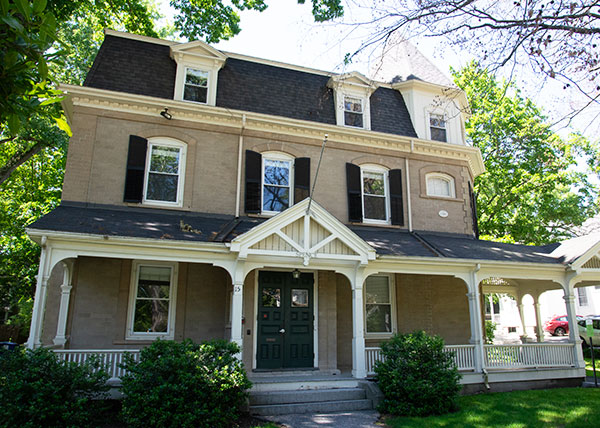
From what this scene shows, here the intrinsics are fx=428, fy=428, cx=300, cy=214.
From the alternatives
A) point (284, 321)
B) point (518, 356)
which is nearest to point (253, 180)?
point (284, 321)

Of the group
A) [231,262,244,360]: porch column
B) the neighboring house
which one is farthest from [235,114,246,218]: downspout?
[231,262,244,360]: porch column

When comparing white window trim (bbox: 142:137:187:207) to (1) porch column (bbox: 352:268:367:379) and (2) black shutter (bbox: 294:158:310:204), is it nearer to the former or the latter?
(2) black shutter (bbox: 294:158:310:204)

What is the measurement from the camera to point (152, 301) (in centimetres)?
1080

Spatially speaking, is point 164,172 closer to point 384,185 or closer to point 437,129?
point 384,185

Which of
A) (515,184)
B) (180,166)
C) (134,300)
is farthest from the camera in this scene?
(515,184)

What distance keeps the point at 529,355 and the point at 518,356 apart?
0.33m

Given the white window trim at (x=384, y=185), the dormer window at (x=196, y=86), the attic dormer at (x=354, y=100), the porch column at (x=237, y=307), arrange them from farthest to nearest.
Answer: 1. the attic dormer at (x=354, y=100)
2. the white window trim at (x=384, y=185)
3. the dormer window at (x=196, y=86)
4. the porch column at (x=237, y=307)

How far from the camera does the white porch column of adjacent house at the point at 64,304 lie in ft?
31.4

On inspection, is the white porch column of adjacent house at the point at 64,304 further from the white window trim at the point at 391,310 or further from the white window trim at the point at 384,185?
the white window trim at the point at 384,185

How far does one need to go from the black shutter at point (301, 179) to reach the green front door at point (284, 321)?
236 cm

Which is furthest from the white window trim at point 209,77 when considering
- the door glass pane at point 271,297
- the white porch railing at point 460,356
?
the white porch railing at point 460,356

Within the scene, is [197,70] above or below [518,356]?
above

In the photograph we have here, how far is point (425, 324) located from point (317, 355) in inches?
142

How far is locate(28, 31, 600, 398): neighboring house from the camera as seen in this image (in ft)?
32.4
